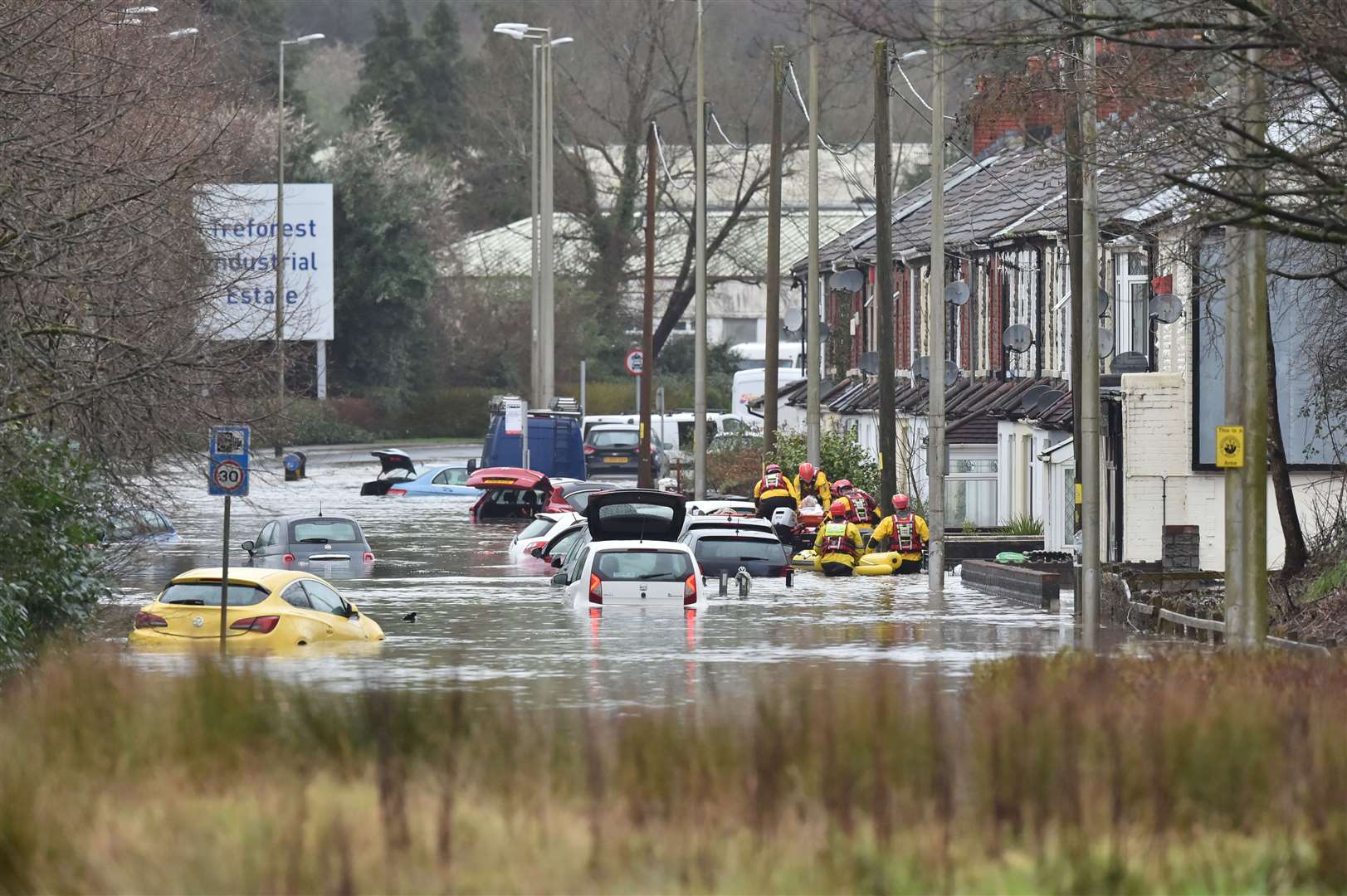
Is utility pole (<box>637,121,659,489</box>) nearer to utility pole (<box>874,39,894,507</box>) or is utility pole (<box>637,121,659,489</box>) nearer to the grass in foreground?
utility pole (<box>874,39,894,507</box>)

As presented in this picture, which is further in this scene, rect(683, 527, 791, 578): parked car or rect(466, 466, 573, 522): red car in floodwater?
rect(466, 466, 573, 522): red car in floodwater

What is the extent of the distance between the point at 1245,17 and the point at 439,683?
27.5 feet

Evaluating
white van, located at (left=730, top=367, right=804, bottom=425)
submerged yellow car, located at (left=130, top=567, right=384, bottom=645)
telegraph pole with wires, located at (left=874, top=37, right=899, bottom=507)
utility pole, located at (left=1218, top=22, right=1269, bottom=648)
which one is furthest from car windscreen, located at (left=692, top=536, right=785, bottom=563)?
white van, located at (left=730, top=367, right=804, bottom=425)

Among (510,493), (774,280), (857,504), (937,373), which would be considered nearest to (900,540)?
(857,504)

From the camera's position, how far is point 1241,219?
15742mm

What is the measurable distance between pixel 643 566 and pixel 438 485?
106 feet

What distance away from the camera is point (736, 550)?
3366 centimetres

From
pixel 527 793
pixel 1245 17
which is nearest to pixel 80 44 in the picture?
pixel 1245 17

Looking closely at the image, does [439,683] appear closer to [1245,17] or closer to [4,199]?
[4,199]

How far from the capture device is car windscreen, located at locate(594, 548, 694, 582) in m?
26.8

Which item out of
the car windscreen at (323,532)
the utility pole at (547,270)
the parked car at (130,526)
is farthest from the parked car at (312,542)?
the utility pole at (547,270)

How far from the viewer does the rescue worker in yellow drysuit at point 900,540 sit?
37.0m

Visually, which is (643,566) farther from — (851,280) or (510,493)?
(851,280)

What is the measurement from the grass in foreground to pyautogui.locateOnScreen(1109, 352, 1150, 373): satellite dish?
25.0 m
